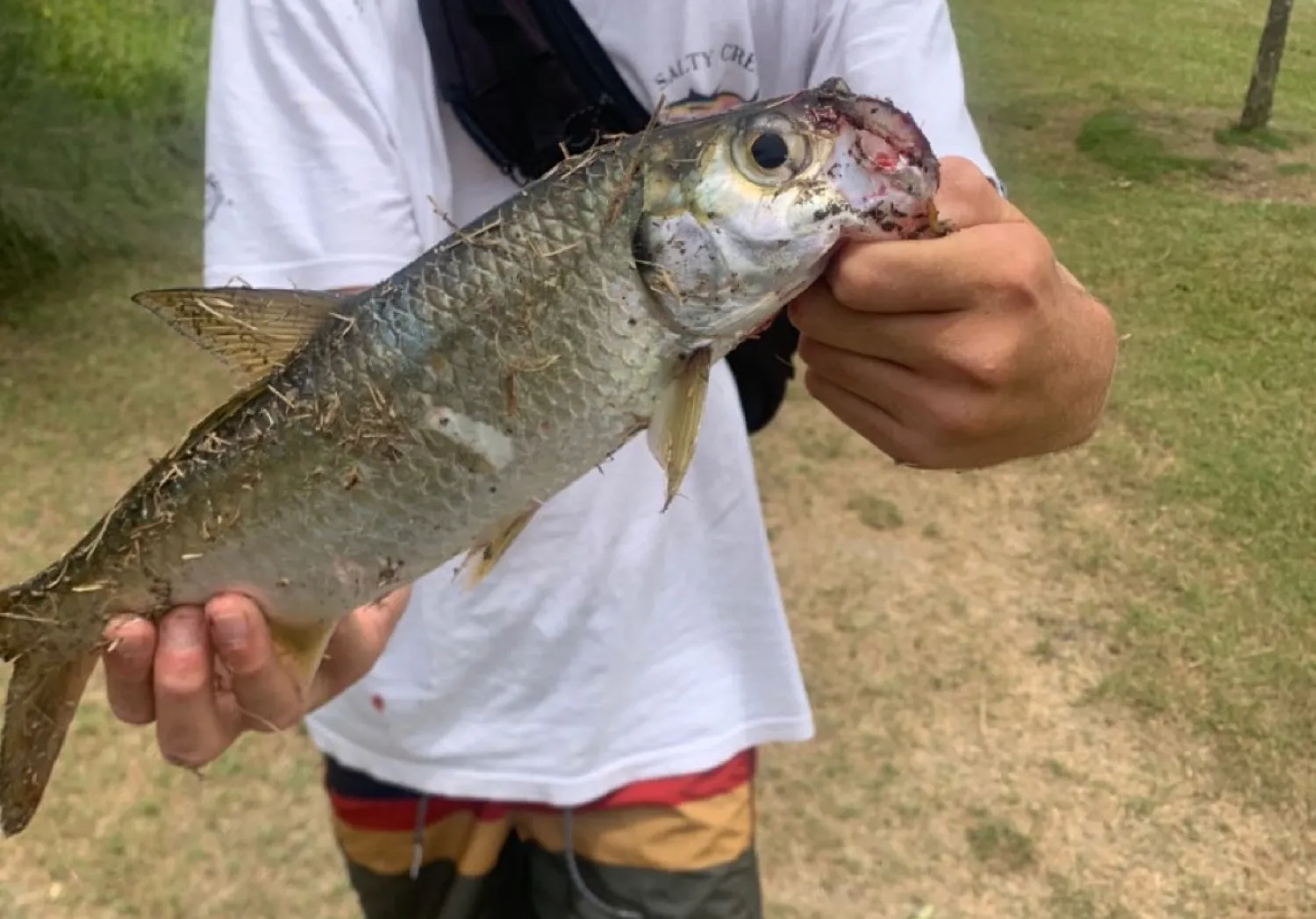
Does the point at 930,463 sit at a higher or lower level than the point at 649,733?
higher

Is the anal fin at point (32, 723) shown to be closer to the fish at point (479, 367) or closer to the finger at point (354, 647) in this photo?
the fish at point (479, 367)

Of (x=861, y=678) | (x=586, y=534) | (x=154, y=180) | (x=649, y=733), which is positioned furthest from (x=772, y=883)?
(x=154, y=180)

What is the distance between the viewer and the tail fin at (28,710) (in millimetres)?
919

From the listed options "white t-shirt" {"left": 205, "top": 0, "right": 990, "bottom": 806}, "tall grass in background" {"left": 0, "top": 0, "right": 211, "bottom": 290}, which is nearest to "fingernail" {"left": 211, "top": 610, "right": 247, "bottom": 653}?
"white t-shirt" {"left": 205, "top": 0, "right": 990, "bottom": 806}

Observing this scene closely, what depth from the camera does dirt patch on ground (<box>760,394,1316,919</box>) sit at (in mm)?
2051

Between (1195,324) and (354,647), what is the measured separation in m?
3.19

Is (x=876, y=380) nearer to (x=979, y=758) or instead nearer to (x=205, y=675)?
(x=205, y=675)

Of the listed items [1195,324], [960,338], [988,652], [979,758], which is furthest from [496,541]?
[1195,324]

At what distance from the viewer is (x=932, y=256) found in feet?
2.47

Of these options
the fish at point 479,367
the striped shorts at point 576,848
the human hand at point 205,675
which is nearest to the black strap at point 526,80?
the fish at point 479,367

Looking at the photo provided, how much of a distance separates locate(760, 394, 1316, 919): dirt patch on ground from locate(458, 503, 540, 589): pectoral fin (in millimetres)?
1415

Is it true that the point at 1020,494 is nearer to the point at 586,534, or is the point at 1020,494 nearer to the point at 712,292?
the point at 586,534

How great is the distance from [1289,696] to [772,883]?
1.08m

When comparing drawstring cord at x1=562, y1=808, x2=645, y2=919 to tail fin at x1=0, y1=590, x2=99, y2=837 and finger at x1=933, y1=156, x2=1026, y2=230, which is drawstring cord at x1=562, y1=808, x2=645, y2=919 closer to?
tail fin at x1=0, y1=590, x2=99, y2=837
